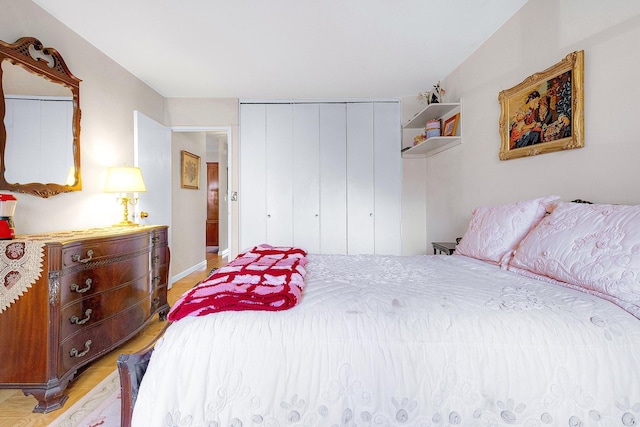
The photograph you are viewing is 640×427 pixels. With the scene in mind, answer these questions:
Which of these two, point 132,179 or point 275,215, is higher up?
point 132,179

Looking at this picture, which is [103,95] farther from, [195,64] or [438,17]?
[438,17]

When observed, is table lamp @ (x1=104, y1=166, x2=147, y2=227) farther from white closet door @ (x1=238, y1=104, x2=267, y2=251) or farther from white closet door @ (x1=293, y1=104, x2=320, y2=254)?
white closet door @ (x1=293, y1=104, x2=320, y2=254)

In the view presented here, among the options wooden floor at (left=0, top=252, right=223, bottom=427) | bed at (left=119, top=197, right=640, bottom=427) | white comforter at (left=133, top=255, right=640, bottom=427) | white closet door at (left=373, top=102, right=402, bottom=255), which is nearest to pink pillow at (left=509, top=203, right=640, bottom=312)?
bed at (left=119, top=197, right=640, bottom=427)

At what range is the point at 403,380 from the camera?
942mm

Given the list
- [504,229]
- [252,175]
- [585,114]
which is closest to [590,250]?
[504,229]

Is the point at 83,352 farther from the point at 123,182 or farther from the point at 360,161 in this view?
the point at 360,161

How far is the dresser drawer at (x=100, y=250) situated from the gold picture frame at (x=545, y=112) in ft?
9.80

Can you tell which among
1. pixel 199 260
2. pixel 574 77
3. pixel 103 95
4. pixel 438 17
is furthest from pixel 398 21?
pixel 199 260

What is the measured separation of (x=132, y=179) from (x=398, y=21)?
8.72ft

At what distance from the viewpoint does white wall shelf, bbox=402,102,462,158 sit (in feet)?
10.2

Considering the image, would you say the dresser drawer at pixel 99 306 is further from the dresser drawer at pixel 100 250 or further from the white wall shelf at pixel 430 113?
the white wall shelf at pixel 430 113

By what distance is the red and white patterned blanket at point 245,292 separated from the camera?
1.05 metres

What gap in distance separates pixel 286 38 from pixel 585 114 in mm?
2244

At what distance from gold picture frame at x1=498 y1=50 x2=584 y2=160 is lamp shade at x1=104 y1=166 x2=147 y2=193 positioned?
3.18 metres
